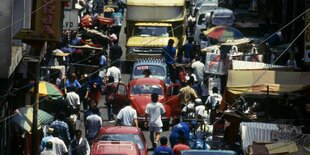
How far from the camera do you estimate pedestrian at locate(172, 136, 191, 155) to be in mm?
27938

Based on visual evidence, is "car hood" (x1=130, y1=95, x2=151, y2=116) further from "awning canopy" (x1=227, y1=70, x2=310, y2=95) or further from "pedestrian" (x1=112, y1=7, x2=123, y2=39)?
"pedestrian" (x1=112, y1=7, x2=123, y2=39)

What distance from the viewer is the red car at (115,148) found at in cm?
2667

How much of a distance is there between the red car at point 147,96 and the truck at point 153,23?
8.50 meters

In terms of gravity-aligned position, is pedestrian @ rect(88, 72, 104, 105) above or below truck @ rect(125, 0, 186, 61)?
below

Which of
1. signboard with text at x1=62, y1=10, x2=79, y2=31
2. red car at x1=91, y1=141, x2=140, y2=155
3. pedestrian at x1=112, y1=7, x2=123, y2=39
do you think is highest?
signboard with text at x1=62, y1=10, x2=79, y2=31

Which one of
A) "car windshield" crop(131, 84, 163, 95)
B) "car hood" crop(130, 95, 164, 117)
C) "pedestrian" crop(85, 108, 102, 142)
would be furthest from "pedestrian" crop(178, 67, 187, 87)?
"pedestrian" crop(85, 108, 102, 142)

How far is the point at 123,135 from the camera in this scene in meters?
29.1

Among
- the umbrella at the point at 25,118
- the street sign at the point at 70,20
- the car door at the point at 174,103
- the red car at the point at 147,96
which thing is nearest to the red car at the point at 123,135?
the umbrella at the point at 25,118

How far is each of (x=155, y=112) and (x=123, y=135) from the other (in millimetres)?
2986

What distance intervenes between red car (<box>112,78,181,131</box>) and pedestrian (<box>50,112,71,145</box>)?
581cm

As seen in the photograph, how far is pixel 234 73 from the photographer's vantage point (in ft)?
102

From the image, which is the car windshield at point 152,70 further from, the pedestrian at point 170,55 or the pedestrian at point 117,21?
the pedestrian at point 117,21

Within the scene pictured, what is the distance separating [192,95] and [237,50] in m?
3.92

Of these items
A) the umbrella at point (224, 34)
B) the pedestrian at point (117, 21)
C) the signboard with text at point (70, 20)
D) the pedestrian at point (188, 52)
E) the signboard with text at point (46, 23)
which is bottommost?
the pedestrian at point (117, 21)
